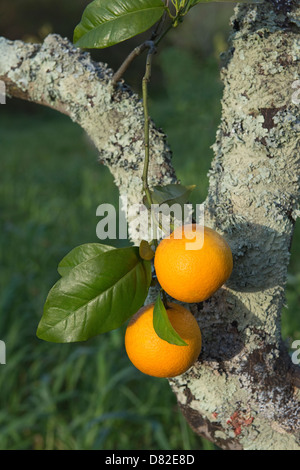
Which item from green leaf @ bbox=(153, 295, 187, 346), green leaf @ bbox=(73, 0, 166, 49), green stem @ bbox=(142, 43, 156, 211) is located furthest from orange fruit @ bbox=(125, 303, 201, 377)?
green leaf @ bbox=(73, 0, 166, 49)

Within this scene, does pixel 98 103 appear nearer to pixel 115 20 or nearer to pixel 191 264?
pixel 115 20

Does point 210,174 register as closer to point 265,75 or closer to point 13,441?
point 265,75

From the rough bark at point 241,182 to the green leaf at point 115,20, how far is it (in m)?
0.15

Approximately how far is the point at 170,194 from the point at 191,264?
0.11 metres

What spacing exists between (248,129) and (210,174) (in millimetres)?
99

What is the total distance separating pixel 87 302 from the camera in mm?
534

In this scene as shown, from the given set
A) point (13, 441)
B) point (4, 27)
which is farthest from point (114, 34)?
point (4, 27)

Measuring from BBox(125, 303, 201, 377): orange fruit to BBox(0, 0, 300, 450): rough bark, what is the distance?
0.11 m

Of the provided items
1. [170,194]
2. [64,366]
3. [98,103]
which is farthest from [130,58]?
[64,366]

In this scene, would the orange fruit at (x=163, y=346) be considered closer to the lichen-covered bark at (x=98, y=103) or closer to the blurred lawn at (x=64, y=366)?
the lichen-covered bark at (x=98, y=103)

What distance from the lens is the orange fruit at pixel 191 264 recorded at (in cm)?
51

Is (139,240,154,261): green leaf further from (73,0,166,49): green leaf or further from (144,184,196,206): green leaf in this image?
(73,0,166,49): green leaf

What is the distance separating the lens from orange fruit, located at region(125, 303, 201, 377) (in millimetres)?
556

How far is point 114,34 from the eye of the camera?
0.54 meters
